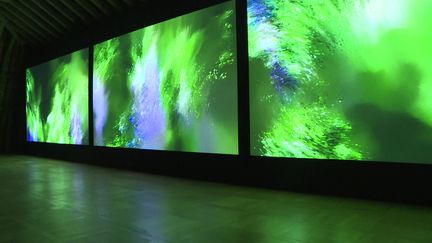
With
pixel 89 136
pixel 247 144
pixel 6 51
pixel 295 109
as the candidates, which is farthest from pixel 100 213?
pixel 6 51

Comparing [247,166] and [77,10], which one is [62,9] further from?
[247,166]

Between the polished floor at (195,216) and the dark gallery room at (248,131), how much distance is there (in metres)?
0.03

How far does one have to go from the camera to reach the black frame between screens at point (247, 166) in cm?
444

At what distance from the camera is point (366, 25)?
4.60 metres

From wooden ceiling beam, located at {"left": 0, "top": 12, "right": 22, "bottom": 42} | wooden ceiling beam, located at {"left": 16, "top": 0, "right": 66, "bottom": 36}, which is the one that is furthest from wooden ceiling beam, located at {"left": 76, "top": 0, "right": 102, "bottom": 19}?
wooden ceiling beam, located at {"left": 0, "top": 12, "right": 22, "bottom": 42}

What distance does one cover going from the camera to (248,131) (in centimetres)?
579

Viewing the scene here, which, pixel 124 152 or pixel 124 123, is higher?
pixel 124 123

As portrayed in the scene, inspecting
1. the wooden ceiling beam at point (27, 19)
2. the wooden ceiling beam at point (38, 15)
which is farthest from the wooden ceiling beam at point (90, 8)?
the wooden ceiling beam at point (27, 19)

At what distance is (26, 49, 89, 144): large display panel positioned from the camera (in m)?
Answer: 9.61

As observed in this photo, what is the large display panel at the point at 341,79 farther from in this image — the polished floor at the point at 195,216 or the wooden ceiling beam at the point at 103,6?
the wooden ceiling beam at the point at 103,6

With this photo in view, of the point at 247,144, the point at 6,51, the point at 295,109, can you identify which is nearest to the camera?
the point at 295,109

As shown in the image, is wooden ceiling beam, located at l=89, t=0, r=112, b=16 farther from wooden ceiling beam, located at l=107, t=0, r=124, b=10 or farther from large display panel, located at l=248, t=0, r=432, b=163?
large display panel, located at l=248, t=0, r=432, b=163

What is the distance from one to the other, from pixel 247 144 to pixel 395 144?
2176 millimetres

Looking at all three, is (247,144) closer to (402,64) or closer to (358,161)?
(358,161)
